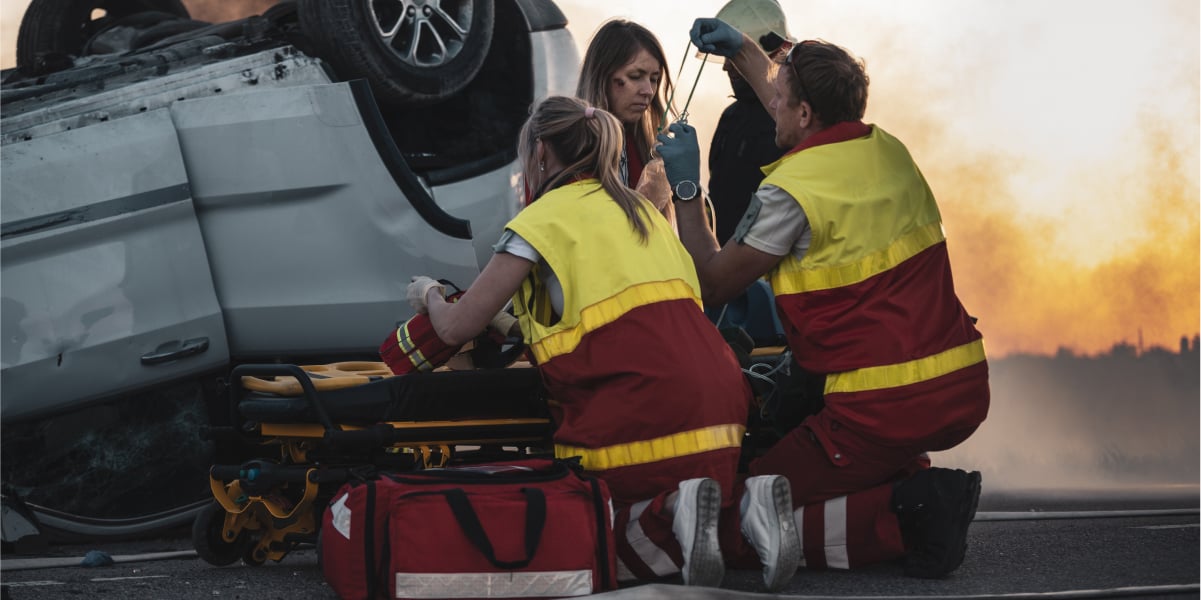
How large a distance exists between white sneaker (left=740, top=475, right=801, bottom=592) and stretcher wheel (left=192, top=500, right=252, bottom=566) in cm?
133

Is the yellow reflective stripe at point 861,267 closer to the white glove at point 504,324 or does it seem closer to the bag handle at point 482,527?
the white glove at point 504,324

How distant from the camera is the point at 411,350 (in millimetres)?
3467

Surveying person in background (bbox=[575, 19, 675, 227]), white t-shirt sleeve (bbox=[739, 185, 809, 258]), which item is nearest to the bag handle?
white t-shirt sleeve (bbox=[739, 185, 809, 258])

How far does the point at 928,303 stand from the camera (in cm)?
347

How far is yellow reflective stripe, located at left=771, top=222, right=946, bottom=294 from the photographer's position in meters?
3.45

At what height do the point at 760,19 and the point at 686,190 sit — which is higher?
the point at 760,19

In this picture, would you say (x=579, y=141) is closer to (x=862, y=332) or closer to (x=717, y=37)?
(x=717, y=37)

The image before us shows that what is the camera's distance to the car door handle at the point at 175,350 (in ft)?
15.3

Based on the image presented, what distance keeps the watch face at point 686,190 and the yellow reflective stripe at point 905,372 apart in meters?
0.62

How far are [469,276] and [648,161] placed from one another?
1123 mm

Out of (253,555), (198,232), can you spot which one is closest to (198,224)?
(198,232)

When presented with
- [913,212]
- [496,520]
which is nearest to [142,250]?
[496,520]

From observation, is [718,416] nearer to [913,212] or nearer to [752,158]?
[913,212]

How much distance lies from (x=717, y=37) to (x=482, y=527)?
1.62 meters
